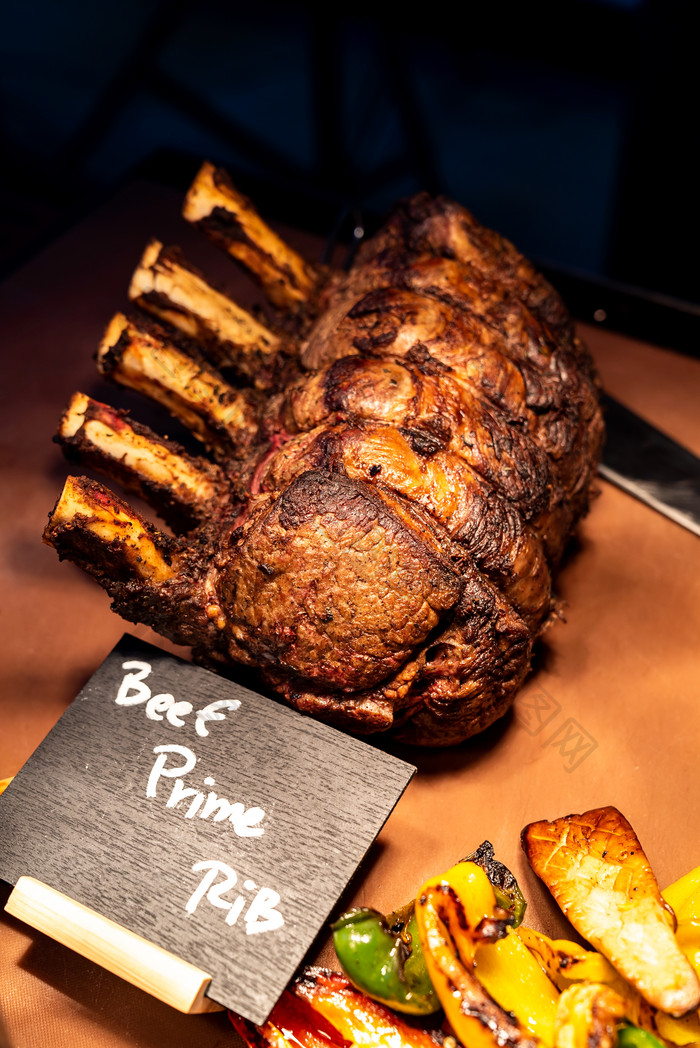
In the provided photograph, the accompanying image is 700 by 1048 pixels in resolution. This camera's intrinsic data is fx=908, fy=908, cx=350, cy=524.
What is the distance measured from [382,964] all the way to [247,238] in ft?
6.54

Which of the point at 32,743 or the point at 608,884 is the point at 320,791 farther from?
the point at 32,743

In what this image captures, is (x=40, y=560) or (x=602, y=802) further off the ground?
(x=602, y=802)

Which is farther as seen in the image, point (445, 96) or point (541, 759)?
point (445, 96)

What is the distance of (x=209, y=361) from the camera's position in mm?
2672

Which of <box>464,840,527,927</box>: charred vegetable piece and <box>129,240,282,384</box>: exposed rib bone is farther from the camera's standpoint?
<box>129,240,282,384</box>: exposed rib bone

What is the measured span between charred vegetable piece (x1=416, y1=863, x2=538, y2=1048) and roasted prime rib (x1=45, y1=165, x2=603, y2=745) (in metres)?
0.38

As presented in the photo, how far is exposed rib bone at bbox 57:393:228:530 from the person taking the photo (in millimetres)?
2199

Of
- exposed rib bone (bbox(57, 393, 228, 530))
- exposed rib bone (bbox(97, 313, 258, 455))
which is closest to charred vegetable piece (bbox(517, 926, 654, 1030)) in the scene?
exposed rib bone (bbox(57, 393, 228, 530))

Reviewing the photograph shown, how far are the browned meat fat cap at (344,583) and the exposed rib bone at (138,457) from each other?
371 mm

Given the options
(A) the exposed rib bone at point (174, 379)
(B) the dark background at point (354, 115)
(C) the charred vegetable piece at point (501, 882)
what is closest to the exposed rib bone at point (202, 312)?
(A) the exposed rib bone at point (174, 379)

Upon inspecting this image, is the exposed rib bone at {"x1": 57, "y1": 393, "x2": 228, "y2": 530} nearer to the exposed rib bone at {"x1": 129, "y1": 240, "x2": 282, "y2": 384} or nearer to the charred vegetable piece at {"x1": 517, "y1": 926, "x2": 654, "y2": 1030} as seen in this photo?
the exposed rib bone at {"x1": 129, "y1": 240, "x2": 282, "y2": 384}

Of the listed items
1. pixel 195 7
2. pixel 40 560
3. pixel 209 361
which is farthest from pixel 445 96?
pixel 40 560

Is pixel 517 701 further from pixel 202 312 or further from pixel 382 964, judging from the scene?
pixel 202 312

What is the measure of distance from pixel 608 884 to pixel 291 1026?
0.68 m
